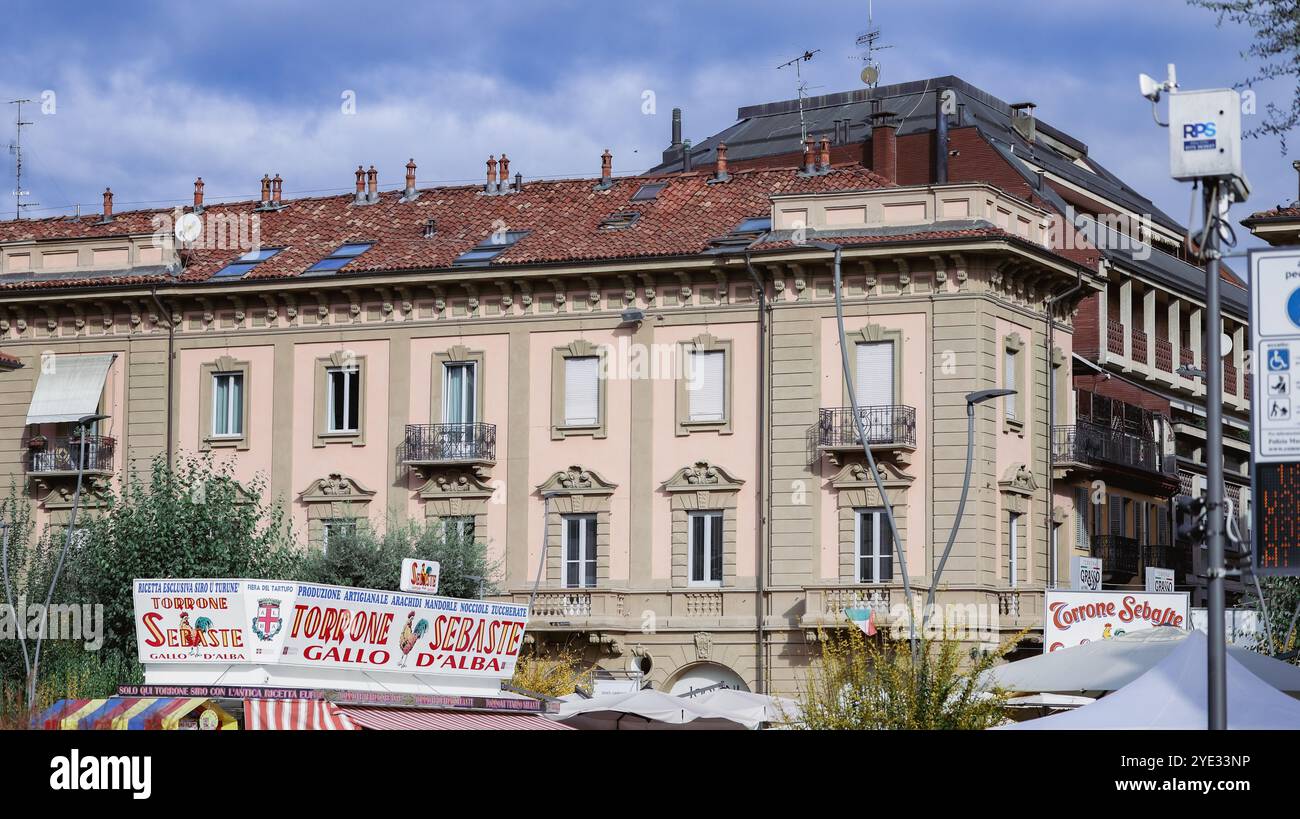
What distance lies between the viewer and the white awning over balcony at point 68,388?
52125 mm

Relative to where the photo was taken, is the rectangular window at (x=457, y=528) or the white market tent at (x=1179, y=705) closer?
the white market tent at (x=1179, y=705)

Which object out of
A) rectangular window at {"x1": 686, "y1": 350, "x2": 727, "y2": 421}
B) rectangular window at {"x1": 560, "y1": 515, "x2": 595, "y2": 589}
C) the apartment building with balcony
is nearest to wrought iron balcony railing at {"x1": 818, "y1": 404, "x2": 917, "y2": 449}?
the apartment building with balcony

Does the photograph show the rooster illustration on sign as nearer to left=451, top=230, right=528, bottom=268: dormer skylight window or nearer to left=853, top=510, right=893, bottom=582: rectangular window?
left=853, top=510, right=893, bottom=582: rectangular window

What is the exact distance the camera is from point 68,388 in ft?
172

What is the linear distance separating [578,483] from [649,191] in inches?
301

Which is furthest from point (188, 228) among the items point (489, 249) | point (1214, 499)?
point (1214, 499)

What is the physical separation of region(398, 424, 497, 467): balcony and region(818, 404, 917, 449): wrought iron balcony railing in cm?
751

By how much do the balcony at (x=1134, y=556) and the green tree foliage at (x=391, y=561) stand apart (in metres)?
14.4

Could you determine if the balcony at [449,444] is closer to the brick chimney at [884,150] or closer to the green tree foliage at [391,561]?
the green tree foliage at [391,561]

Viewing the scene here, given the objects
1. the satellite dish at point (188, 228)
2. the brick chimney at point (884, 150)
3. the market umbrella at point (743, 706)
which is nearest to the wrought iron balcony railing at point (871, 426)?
the market umbrella at point (743, 706)

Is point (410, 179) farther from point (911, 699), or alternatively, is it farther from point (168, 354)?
point (911, 699)

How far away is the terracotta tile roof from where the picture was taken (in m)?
49.3
